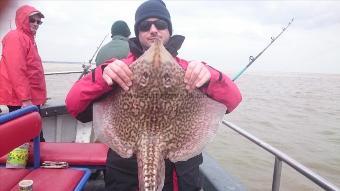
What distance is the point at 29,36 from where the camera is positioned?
4859 mm

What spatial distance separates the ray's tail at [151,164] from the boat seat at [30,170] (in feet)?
4.36

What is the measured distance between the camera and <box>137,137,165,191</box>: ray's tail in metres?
1.59

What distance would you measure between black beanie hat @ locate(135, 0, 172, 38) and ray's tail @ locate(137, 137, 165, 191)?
0.97 meters

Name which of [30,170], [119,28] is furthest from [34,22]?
[30,170]

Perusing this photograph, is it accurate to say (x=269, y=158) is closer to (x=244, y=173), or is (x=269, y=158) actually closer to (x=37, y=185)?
(x=244, y=173)

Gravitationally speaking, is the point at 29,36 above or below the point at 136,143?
above

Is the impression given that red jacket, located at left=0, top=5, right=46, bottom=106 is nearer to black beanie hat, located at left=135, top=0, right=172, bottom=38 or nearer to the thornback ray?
black beanie hat, located at left=135, top=0, right=172, bottom=38

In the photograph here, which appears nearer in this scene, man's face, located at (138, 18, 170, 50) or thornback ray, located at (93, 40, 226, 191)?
thornback ray, located at (93, 40, 226, 191)

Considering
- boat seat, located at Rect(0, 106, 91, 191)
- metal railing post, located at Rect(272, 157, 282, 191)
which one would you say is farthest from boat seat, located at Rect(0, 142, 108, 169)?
metal railing post, located at Rect(272, 157, 282, 191)

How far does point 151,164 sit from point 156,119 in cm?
22

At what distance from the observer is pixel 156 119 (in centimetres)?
168

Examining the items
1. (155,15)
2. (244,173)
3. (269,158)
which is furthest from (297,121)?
(155,15)

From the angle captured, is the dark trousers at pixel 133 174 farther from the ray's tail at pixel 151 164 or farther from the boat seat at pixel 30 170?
the boat seat at pixel 30 170

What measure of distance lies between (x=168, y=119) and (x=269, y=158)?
9.02m
